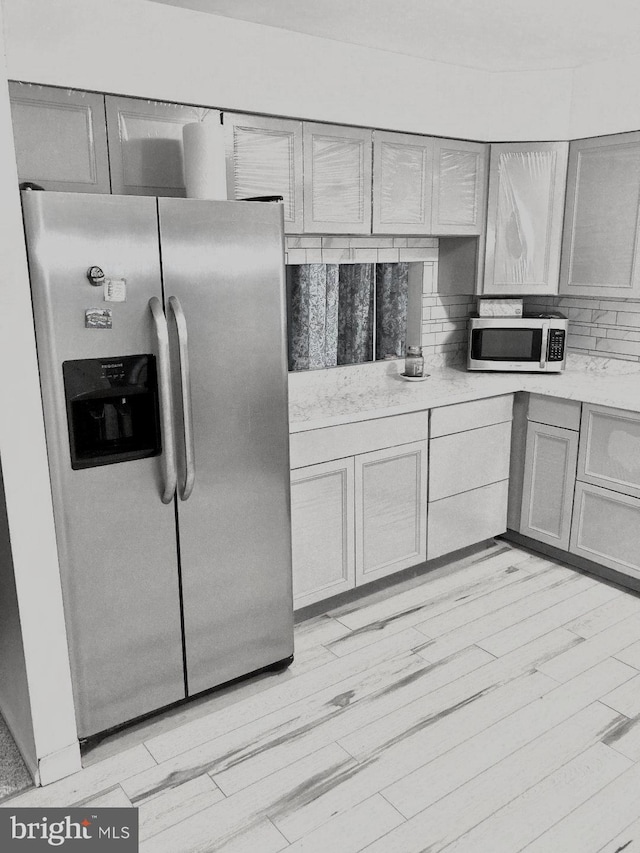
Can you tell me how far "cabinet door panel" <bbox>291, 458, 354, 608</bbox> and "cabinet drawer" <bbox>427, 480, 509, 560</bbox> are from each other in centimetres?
54

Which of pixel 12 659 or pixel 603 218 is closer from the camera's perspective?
pixel 12 659

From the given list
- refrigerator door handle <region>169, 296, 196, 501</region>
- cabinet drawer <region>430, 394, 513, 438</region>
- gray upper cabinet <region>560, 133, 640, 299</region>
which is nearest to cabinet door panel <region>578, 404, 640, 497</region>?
cabinet drawer <region>430, 394, 513, 438</region>

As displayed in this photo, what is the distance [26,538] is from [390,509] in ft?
5.55

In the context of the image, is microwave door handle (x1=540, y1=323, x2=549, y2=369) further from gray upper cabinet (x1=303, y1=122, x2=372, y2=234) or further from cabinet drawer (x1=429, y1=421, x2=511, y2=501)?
gray upper cabinet (x1=303, y1=122, x2=372, y2=234)

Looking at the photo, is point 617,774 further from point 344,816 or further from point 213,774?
point 213,774

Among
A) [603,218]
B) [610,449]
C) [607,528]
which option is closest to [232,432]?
[610,449]

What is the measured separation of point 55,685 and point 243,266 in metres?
1.44

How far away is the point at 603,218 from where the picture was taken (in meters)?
3.57

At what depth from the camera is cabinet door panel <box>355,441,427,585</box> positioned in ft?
10.3

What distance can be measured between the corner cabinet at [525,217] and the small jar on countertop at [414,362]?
1.66ft

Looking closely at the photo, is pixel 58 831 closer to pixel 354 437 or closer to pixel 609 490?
pixel 354 437

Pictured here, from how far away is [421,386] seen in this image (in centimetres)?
356

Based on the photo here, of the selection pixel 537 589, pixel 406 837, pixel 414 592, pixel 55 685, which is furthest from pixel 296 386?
pixel 406 837

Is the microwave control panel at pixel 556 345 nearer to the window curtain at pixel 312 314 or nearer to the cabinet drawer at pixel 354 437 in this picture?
the cabinet drawer at pixel 354 437
